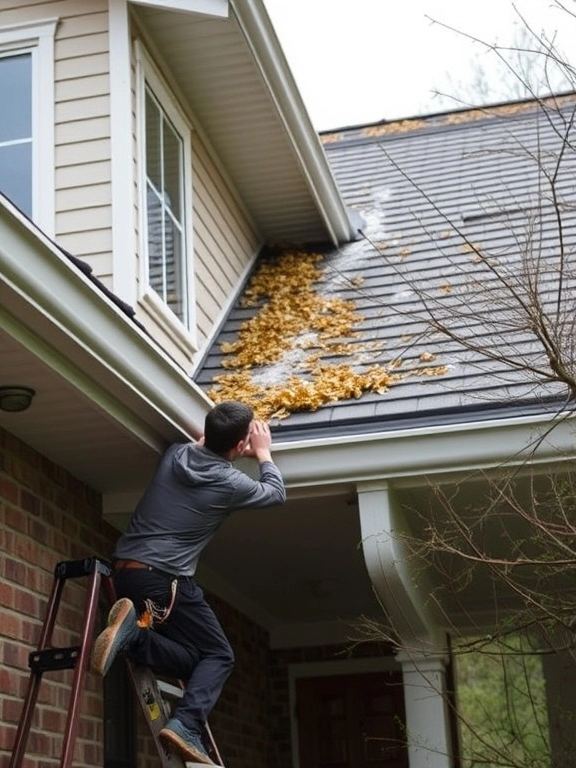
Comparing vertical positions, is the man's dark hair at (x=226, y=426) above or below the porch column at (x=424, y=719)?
above

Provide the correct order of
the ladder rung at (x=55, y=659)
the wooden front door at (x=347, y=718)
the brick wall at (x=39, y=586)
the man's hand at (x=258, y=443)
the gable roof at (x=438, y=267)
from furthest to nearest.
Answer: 1. the wooden front door at (x=347, y=718)
2. the man's hand at (x=258, y=443)
3. the gable roof at (x=438, y=267)
4. the brick wall at (x=39, y=586)
5. the ladder rung at (x=55, y=659)

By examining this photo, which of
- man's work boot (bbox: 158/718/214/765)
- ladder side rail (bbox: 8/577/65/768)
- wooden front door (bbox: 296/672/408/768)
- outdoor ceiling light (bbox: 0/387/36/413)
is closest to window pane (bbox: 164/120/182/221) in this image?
outdoor ceiling light (bbox: 0/387/36/413)

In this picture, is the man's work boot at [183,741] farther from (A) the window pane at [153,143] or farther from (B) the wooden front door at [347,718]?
(B) the wooden front door at [347,718]

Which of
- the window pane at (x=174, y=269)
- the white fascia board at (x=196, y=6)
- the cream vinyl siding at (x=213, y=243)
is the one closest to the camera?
the white fascia board at (x=196, y=6)

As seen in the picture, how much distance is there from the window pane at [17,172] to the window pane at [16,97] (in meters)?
0.07

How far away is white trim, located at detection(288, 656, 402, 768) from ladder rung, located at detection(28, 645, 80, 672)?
4802 millimetres

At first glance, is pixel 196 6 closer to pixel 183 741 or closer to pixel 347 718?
pixel 183 741

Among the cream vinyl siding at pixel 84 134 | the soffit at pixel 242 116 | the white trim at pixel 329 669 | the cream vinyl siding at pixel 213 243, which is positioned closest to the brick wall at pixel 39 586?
the cream vinyl siding at pixel 84 134

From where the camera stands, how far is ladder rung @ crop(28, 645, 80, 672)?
4.67 m

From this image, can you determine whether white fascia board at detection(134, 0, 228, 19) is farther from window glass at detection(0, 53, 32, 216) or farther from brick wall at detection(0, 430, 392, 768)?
brick wall at detection(0, 430, 392, 768)

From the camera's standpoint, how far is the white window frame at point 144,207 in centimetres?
650

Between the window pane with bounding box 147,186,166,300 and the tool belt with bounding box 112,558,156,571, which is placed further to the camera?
the window pane with bounding box 147,186,166,300

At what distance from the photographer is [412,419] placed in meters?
5.78

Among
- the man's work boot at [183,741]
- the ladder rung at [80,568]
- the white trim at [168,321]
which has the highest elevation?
the white trim at [168,321]
